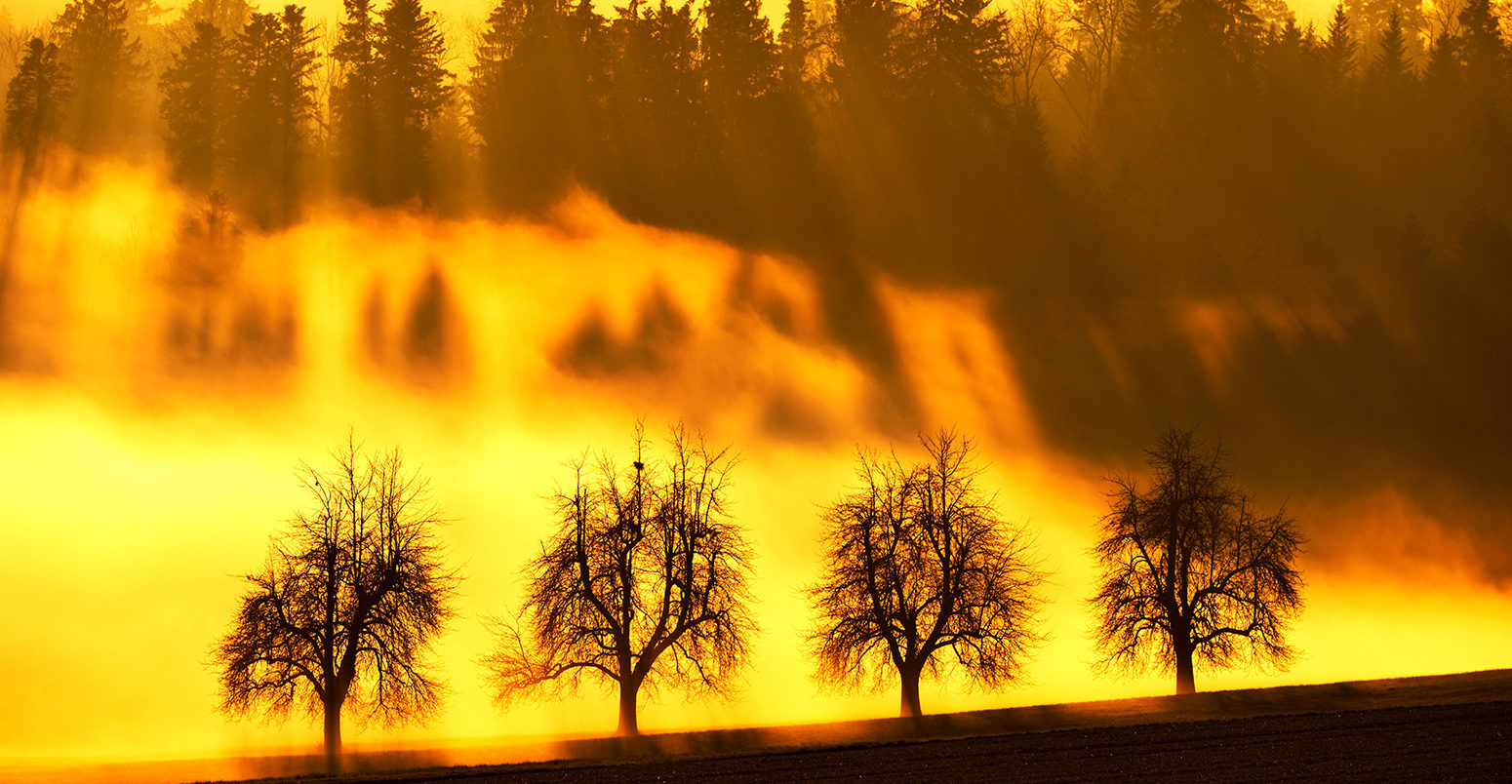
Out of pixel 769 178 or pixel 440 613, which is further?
pixel 769 178

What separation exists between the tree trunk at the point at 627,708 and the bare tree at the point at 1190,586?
23.3 metres

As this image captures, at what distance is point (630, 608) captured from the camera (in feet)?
187

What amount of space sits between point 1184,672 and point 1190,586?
212 inches

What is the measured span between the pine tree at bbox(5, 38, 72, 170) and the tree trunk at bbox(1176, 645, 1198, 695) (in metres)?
89.6

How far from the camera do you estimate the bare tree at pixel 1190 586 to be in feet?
208

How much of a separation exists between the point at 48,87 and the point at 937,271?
75.9m

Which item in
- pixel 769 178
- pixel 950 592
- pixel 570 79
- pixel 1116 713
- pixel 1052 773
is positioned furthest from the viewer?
pixel 769 178

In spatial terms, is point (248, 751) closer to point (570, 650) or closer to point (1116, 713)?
point (570, 650)

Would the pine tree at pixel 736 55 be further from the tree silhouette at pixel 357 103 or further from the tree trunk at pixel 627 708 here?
the tree trunk at pixel 627 708

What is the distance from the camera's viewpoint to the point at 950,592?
195 ft

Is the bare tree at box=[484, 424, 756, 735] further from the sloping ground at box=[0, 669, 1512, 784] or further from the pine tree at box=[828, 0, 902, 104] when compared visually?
the pine tree at box=[828, 0, 902, 104]

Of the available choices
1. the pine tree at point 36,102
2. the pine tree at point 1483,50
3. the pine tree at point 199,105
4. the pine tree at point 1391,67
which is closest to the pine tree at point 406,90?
the pine tree at point 199,105

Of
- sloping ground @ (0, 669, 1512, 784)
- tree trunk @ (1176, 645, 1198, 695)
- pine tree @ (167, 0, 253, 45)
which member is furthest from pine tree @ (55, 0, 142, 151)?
tree trunk @ (1176, 645, 1198, 695)

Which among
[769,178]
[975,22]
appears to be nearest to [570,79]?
[769,178]
